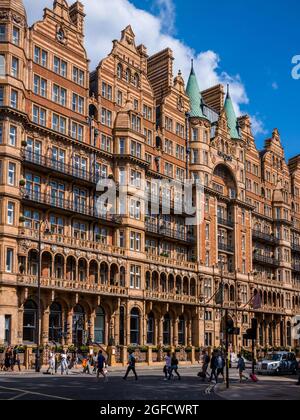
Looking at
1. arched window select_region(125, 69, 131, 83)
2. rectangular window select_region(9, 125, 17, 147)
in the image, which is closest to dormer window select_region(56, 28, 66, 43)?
arched window select_region(125, 69, 131, 83)

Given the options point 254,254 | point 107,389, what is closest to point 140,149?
point 254,254

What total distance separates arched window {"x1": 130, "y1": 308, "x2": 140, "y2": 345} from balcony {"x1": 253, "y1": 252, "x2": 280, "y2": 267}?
28289mm

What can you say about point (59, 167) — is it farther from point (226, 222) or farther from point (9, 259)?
point (226, 222)

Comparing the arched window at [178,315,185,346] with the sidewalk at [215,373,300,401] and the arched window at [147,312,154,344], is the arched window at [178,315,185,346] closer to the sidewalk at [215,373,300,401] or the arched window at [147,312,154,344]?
the arched window at [147,312,154,344]

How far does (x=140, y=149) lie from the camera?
213ft

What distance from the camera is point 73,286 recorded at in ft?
176

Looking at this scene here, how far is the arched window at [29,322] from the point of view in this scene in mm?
51250

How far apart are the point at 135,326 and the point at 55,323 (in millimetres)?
10582

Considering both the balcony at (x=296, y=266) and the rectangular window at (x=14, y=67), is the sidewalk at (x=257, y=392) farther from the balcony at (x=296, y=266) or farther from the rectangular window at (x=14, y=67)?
the balcony at (x=296, y=266)

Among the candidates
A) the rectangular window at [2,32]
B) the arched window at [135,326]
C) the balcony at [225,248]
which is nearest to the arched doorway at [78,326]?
the arched window at [135,326]

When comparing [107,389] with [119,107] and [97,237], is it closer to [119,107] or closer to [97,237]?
[97,237]

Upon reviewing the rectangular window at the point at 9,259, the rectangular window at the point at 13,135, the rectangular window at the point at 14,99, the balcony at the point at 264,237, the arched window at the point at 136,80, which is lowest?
the rectangular window at the point at 9,259

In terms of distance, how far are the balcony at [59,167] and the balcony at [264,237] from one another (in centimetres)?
3329

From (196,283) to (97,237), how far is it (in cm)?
1618
